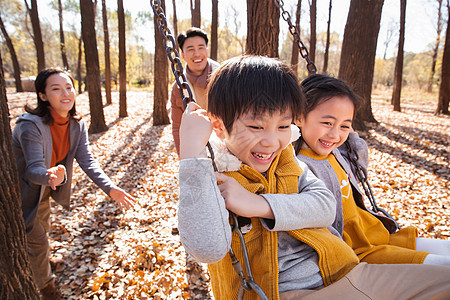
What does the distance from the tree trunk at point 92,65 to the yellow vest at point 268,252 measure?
9.05 meters

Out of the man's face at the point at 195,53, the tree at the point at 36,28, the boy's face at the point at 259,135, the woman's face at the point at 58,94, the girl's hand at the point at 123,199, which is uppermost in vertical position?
the tree at the point at 36,28

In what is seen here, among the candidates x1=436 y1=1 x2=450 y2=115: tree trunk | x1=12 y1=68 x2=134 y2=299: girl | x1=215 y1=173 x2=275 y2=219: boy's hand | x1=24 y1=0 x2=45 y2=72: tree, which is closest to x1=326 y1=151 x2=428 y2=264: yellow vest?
x1=215 y1=173 x2=275 y2=219: boy's hand

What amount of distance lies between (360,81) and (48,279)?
345 inches

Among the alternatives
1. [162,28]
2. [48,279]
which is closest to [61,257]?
[48,279]

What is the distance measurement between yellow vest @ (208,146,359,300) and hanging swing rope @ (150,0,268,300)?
0.11 m

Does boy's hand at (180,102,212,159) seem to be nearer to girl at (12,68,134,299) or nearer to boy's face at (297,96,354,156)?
boy's face at (297,96,354,156)

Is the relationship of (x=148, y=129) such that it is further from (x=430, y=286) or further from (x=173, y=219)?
(x=430, y=286)

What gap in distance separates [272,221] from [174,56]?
109 centimetres

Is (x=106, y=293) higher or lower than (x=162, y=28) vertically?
lower

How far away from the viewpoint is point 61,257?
3.40 m

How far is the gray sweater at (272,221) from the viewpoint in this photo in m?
1.13

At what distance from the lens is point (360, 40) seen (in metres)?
7.92

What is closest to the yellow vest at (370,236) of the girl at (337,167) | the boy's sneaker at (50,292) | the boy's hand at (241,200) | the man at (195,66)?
the girl at (337,167)

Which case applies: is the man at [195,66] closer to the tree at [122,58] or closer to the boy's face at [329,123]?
the boy's face at [329,123]
